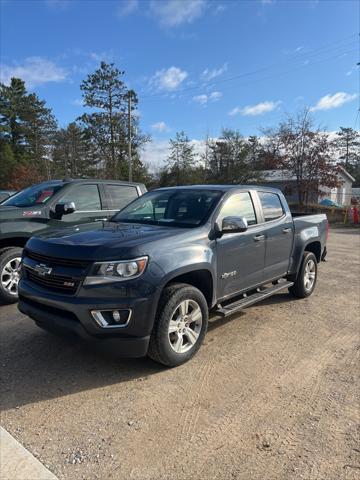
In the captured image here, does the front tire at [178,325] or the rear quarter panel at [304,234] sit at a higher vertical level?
the rear quarter panel at [304,234]

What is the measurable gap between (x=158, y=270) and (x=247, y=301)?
161 cm

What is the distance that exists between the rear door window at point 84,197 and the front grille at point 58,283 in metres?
2.95

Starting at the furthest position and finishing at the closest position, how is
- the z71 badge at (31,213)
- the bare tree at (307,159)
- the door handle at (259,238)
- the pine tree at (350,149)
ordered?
the pine tree at (350,149)
the bare tree at (307,159)
the z71 badge at (31,213)
the door handle at (259,238)

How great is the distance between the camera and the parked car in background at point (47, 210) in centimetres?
577

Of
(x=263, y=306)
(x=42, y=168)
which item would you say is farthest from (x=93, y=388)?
(x=42, y=168)

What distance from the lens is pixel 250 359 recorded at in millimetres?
4090

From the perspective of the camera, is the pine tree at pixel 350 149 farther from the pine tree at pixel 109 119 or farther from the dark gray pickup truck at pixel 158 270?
the dark gray pickup truck at pixel 158 270

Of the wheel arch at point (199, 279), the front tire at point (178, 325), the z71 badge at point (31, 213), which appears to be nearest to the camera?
the front tire at point (178, 325)

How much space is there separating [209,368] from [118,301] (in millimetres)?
1223

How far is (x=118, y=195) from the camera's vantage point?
732cm

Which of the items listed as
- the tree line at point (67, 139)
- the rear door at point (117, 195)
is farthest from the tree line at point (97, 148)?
the rear door at point (117, 195)

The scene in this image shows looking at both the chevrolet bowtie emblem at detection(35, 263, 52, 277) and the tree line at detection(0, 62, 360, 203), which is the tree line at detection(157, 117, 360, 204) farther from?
the chevrolet bowtie emblem at detection(35, 263, 52, 277)

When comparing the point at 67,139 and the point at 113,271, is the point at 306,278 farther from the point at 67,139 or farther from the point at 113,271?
the point at 67,139

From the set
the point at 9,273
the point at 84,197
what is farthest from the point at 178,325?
the point at 84,197
